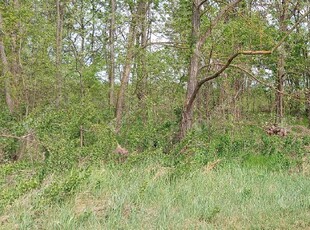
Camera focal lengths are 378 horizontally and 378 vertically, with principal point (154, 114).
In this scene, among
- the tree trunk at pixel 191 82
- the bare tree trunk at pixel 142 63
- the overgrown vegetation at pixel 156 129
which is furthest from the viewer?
the bare tree trunk at pixel 142 63

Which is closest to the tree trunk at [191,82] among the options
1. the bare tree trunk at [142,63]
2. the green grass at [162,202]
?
the bare tree trunk at [142,63]

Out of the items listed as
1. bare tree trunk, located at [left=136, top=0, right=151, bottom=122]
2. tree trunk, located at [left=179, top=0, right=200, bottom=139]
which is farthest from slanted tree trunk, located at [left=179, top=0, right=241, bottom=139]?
bare tree trunk, located at [left=136, top=0, right=151, bottom=122]

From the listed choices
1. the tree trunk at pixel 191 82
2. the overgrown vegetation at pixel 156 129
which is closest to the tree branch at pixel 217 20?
the overgrown vegetation at pixel 156 129

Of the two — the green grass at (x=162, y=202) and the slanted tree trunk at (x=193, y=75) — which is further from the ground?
the slanted tree trunk at (x=193, y=75)

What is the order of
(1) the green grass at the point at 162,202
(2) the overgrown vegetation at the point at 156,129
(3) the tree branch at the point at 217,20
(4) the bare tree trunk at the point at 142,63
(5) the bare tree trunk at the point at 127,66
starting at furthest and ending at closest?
(4) the bare tree trunk at the point at 142,63 < (5) the bare tree trunk at the point at 127,66 < (3) the tree branch at the point at 217,20 < (2) the overgrown vegetation at the point at 156,129 < (1) the green grass at the point at 162,202

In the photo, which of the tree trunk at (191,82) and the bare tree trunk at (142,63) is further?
the bare tree trunk at (142,63)

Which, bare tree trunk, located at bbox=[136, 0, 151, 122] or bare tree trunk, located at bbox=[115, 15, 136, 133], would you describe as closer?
bare tree trunk, located at bbox=[115, 15, 136, 133]

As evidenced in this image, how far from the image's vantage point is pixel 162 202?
4590 millimetres

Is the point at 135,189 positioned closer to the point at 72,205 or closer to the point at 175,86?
the point at 72,205

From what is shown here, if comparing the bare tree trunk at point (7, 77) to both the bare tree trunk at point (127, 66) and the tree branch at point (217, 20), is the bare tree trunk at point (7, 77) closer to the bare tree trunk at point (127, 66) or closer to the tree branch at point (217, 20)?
the bare tree trunk at point (127, 66)

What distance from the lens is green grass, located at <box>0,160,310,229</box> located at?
3.98m

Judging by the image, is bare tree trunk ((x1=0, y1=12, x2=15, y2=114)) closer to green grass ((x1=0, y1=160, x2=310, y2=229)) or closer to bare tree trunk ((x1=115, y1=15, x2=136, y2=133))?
bare tree trunk ((x1=115, y1=15, x2=136, y2=133))

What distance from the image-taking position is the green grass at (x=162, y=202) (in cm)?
398

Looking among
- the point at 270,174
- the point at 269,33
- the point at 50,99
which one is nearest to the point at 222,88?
the point at 269,33
